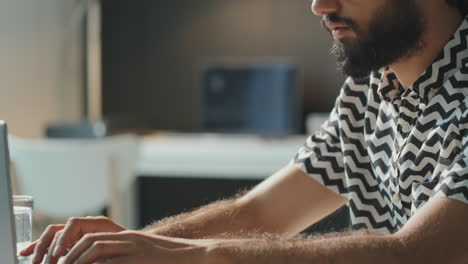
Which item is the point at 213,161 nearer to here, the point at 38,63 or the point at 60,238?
the point at 38,63

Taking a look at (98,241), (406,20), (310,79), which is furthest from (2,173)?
(310,79)

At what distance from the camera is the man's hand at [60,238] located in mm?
1228

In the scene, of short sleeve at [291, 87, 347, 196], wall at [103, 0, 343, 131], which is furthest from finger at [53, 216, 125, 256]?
wall at [103, 0, 343, 131]

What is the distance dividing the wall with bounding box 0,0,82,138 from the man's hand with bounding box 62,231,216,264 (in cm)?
368

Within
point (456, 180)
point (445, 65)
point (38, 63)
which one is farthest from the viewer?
point (38, 63)

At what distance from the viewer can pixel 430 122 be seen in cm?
139

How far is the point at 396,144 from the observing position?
1497 mm

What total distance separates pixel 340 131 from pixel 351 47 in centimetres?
24

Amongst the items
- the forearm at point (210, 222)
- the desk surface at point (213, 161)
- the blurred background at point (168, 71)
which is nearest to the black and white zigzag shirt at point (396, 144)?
the forearm at point (210, 222)

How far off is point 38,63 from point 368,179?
3926 millimetres

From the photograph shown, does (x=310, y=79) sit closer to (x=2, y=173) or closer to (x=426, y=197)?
(x=426, y=197)

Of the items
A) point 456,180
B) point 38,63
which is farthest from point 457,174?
point 38,63

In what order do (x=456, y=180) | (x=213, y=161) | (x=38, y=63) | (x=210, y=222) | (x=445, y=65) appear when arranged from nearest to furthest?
1. (x=456, y=180)
2. (x=445, y=65)
3. (x=210, y=222)
4. (x=213, y=161)
5. (x=38, y=63)

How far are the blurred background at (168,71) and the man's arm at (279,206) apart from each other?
2881 millimetres
